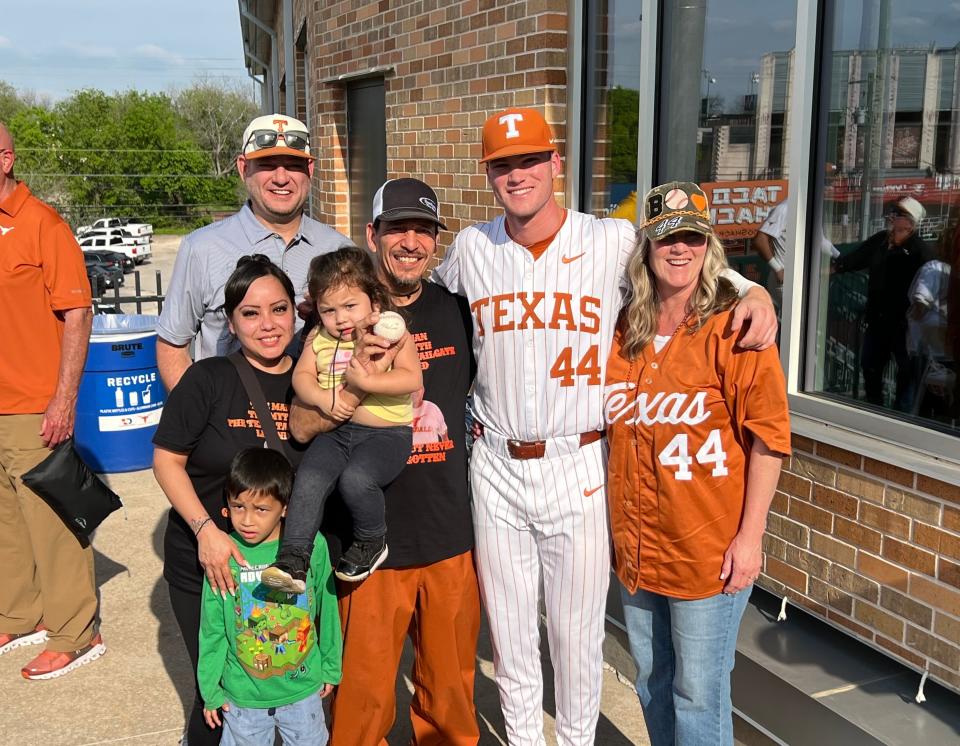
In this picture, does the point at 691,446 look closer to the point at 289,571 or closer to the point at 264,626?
the point at 289,571

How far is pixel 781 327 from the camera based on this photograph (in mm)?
3643

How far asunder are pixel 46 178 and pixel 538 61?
179ft

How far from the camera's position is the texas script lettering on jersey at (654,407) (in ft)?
8.36

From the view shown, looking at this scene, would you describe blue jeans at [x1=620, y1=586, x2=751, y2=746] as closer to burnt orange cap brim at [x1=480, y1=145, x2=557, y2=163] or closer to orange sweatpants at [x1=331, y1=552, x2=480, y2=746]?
orange sweatpants at [x1=331, y1=552, x2=480, y2=746]

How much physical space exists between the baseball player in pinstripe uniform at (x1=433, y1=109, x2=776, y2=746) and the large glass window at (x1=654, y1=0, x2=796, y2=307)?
1.05 meters

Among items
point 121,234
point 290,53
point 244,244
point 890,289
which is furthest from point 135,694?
point 121,234

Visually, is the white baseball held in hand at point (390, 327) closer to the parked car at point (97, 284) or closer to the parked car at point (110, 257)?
the parked car at point (97, 284)

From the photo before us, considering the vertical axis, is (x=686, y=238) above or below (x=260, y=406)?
above

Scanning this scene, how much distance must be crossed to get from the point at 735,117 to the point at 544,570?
2.24 m

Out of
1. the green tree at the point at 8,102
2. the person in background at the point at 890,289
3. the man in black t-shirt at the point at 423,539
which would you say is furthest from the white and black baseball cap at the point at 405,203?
the green tree at the point at 8,102

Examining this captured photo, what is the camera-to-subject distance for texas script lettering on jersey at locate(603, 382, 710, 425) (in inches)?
100

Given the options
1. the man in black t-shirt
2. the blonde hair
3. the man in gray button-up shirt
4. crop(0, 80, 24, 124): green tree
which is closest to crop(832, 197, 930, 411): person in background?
the blonde hair

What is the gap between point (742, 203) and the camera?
12.8ft

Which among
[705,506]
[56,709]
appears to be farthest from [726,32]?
[56,709]
